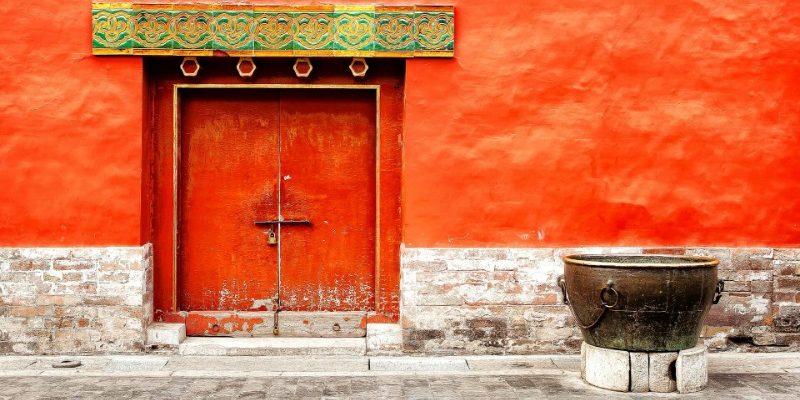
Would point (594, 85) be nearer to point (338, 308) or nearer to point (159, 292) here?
point (338, 308)

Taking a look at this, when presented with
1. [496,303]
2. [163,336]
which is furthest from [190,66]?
[496,303]

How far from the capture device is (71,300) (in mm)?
6949

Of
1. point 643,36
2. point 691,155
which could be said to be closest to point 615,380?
point 691,155

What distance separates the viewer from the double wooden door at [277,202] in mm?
7449

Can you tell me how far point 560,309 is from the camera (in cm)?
709

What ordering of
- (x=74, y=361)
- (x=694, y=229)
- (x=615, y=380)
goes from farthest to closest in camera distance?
(x=694, y=229)
(x=74, y=361)
(x=615, y=380)

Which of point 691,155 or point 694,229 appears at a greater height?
point 691,155

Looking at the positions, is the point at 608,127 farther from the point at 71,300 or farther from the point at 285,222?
the point at 71,300

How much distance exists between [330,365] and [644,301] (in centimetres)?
263

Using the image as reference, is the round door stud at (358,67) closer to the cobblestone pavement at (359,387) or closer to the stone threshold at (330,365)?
the stone threshold at (330,365)

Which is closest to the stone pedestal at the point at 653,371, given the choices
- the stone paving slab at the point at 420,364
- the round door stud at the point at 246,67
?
the stone paving slab at the point at 420,364

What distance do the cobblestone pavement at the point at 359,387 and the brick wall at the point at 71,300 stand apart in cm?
62

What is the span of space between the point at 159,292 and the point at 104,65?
205 cm

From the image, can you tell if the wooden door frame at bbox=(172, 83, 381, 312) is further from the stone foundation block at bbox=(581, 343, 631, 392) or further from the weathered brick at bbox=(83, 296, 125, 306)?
the stone foundation block at bbox=(581, 343, 631, 392)
